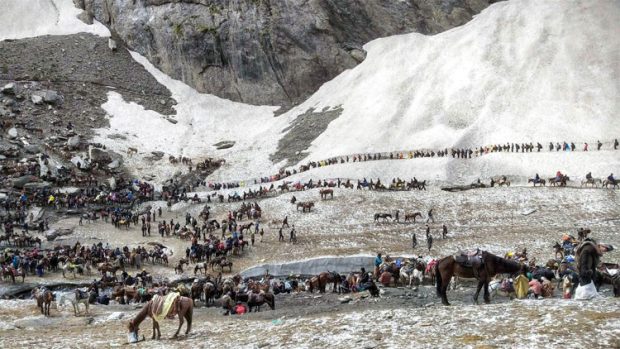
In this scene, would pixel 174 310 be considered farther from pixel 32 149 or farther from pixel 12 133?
pixel 12 133

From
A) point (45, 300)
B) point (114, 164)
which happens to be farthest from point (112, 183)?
point (45, 300)

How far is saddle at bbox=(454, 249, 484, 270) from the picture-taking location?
20688 millimetres

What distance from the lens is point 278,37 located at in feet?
345

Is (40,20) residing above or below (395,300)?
above

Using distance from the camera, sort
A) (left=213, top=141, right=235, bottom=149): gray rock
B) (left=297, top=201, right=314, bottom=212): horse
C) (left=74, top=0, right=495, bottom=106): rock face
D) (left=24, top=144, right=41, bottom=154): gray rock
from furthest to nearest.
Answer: (left=74, top=0, right=495, bottom=106): rock face < (left=213, top=141, right=235, bottom=149): gray rock < (left=24, top=144, right=41, bottom=154): gray rock < (left=297, top=201, right=314, bottom=212): horse

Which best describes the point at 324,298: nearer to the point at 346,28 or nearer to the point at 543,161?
the point at 543,161

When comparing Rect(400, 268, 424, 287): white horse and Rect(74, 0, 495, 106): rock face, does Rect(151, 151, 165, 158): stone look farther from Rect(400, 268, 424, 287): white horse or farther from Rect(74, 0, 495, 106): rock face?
Rect(400, 268, 424, 287): white horse

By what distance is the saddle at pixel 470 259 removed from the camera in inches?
814

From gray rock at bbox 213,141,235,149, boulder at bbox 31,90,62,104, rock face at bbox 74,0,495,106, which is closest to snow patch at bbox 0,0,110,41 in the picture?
rock face at bbox 74,0,495,106

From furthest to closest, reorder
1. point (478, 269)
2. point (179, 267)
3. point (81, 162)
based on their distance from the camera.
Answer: point (81, 162) < point (179, 267) < point (478, 269)

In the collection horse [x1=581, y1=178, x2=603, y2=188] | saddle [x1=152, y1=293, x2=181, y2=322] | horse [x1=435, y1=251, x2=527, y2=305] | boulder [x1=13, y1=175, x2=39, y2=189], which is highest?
boulder [x1=13, y1=175, x2=39, y2=189]

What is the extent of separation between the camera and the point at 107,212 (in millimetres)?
61469

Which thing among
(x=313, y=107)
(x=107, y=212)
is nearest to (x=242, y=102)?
(x=313, y=107)

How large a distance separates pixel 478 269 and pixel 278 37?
89.3m
